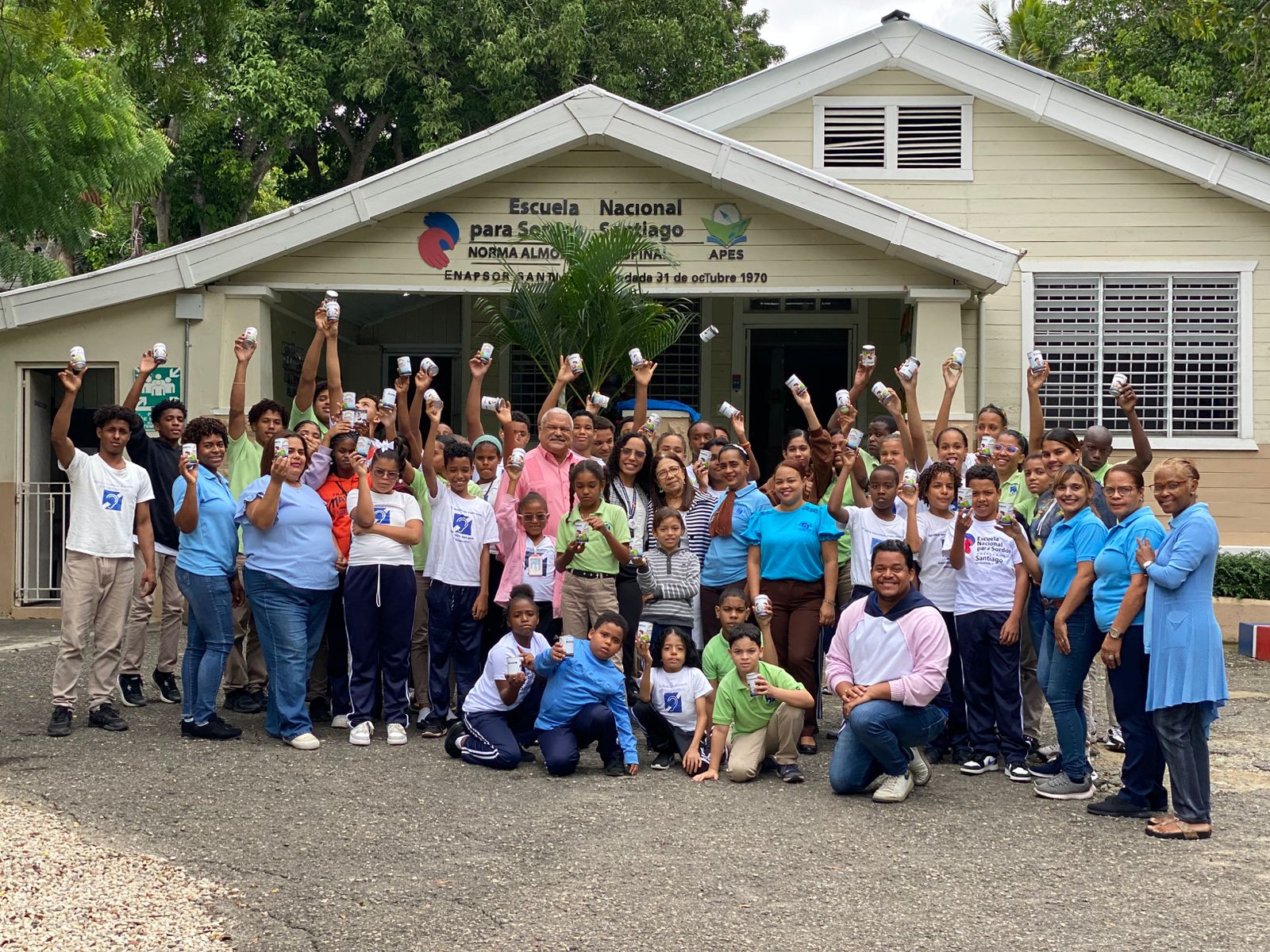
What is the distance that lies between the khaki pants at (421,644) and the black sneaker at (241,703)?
3.35ft

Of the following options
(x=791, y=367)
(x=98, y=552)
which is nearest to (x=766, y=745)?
(x=98, y=552)

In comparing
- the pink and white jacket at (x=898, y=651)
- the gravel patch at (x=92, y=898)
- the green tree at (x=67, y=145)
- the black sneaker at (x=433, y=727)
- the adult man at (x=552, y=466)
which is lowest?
the gravel patch at (x=92, y=898)

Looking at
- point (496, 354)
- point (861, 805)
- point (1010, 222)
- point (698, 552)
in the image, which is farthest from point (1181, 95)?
point (861, 805)

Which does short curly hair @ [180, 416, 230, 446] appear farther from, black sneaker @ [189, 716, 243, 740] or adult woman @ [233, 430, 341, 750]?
black sneaker @ [189, 716, 243, 740]

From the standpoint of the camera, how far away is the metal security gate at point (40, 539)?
12711 mm

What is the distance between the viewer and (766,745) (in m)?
6.97

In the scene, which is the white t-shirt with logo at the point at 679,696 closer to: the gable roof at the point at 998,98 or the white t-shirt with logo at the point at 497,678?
the white t-shirt with logo at the point at 497,678

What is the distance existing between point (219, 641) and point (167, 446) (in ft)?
5.65

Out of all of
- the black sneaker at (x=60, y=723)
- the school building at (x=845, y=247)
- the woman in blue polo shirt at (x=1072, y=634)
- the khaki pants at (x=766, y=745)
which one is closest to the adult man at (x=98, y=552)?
the black sneaker at (x=60, y=723)

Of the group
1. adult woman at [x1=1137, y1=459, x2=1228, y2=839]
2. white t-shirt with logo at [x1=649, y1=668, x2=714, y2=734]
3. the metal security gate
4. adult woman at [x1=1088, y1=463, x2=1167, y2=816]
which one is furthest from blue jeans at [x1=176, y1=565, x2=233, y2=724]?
the metal security gate

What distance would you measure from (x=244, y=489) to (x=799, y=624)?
3.42 metres

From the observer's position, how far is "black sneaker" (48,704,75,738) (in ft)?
24.7

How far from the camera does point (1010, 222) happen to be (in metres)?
13.6

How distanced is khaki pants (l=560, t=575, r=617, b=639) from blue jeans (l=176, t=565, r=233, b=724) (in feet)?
6.13
